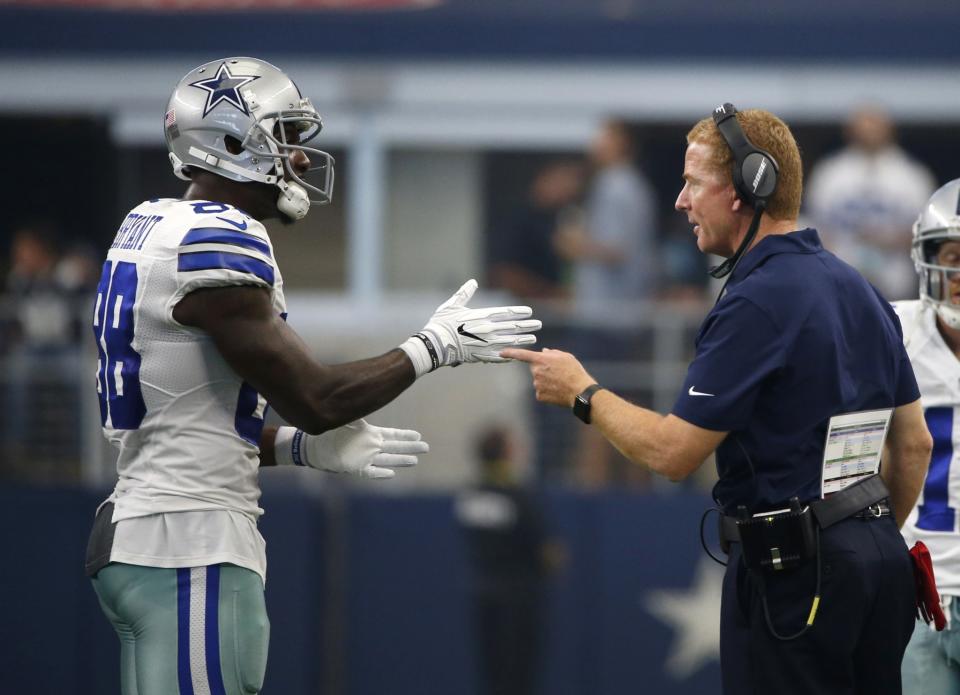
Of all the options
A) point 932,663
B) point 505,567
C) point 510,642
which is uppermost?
point 932,663

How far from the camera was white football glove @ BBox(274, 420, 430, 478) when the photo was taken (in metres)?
3.44

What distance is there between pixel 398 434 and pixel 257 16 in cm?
750

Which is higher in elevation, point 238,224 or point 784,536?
point 238,224

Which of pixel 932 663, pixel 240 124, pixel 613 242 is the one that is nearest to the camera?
pixel 240 124

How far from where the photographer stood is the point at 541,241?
29.2ft

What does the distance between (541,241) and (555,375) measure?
217 inches

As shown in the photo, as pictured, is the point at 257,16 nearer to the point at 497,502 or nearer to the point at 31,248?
the point at 31,248

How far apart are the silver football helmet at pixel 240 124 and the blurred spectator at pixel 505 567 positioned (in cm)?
425

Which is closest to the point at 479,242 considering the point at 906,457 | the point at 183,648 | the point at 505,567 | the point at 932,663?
the point at 505,567

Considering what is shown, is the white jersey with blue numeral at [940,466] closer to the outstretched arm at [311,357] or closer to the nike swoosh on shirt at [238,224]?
the outstretched arm at [311,357]

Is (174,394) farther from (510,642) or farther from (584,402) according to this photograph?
(510,642)

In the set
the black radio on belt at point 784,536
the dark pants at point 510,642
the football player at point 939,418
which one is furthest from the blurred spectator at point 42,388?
the black radio on belt at point 784,536

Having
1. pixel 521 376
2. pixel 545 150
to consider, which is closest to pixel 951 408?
pixel 521 376

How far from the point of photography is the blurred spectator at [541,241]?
8734 millimetres
